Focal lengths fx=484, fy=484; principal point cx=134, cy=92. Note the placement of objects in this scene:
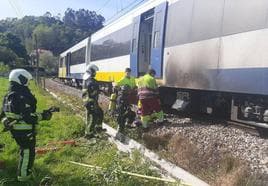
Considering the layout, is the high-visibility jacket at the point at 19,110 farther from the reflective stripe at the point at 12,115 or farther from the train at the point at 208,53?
the train at the point at 208,53

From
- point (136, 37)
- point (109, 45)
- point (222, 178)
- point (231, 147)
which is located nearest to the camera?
point (222, 178)

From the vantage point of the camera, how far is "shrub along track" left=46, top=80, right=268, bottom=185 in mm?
6895

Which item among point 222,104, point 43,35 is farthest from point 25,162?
point 43,35

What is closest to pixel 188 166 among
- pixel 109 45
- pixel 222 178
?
pixel 222 178

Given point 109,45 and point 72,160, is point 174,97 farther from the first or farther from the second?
point 109,45

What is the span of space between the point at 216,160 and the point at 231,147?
114cm

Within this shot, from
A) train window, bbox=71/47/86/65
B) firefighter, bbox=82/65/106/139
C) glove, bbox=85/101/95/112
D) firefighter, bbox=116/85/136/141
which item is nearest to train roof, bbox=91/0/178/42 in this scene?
firefighter, bbox=116/85/136/141

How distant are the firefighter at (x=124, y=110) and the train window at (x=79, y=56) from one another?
22623 mm

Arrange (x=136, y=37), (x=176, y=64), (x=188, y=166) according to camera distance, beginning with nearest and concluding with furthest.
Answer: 1. (x=188, y=166)
2. (x=176, y=64)
3. (x=136, y=37)

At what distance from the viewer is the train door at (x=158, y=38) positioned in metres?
14.5

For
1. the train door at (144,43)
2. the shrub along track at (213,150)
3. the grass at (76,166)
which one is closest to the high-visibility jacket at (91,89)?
the grass at (76,166)

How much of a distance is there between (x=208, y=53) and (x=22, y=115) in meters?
5.20

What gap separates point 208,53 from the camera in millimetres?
11234

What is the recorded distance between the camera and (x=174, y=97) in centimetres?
1558
